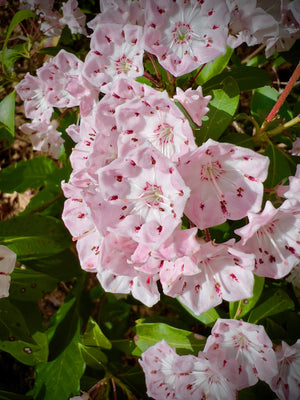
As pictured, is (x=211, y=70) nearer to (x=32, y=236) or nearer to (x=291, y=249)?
(x=291, y=249)

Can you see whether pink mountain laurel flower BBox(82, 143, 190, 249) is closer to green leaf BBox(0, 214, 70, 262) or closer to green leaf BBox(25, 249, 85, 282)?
green leaf BBox(0, 214, 70, 262)

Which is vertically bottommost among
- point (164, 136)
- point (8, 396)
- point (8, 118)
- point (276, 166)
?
point (8, 396)

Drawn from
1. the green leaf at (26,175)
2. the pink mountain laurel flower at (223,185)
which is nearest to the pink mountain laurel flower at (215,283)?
the pink mountain laurel flower at (223,185)

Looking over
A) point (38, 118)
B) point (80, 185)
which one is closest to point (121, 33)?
point (80, 185)

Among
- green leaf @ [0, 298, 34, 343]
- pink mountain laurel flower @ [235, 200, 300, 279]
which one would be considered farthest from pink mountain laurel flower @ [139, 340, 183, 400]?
green leaf @ [0, 298, 34, 343]

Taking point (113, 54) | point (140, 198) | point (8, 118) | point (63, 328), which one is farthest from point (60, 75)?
point (63, 328)

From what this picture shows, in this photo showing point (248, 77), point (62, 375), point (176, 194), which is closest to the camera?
point (176, 194)
